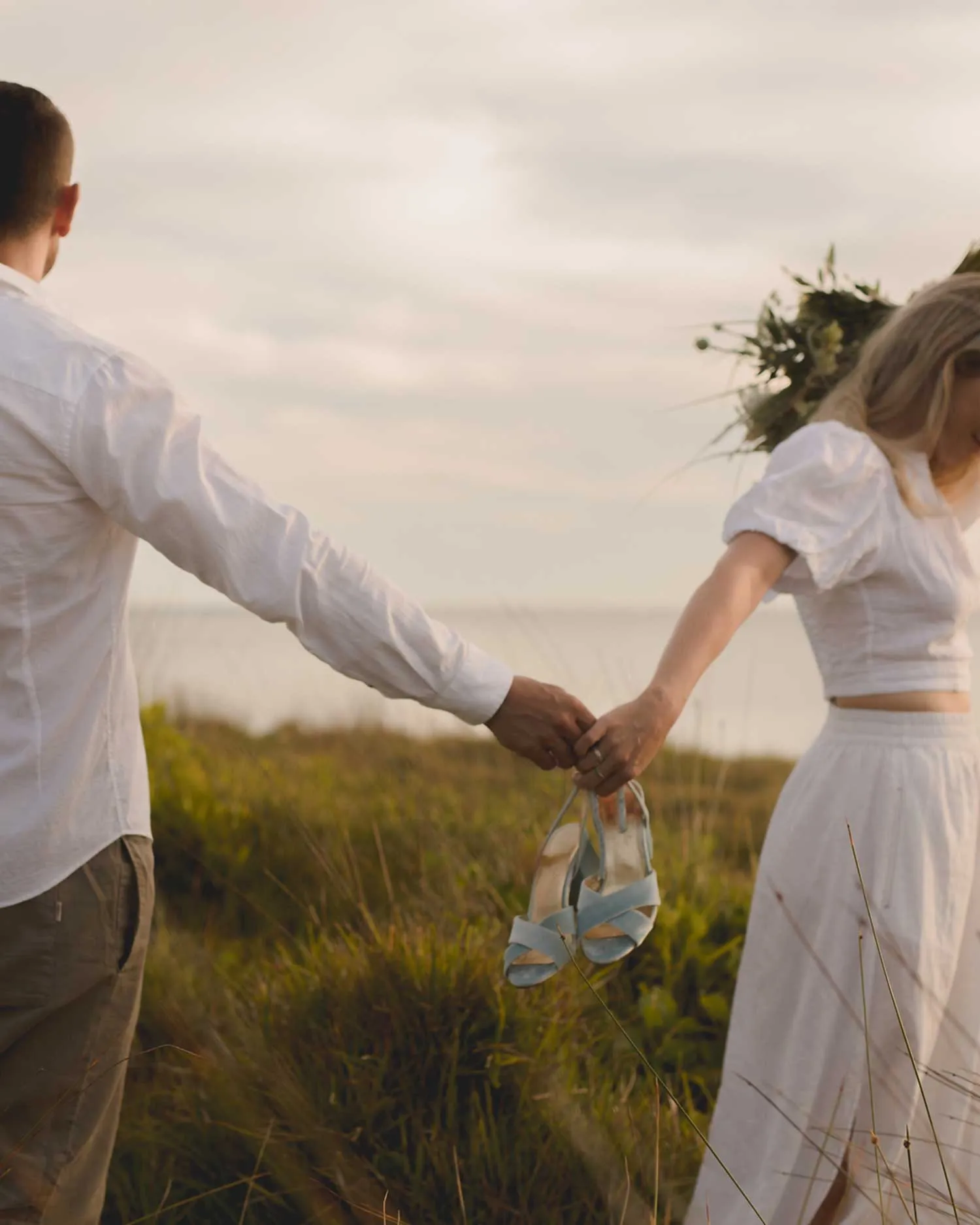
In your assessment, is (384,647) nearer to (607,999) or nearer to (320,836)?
(607,999)

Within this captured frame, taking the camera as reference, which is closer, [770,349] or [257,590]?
[257,590]

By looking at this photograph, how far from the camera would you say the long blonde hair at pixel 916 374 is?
9.07 feet

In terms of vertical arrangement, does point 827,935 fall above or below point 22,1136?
above

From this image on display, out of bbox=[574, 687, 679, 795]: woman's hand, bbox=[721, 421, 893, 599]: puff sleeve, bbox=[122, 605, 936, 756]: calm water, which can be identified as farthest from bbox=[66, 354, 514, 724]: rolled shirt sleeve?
bbox=[122, 605, 936, 756]: calm water

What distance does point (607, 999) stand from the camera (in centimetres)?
385

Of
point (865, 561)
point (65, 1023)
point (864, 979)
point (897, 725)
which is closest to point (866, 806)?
point (897, 725)

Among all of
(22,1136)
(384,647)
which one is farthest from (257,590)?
(22,1136)

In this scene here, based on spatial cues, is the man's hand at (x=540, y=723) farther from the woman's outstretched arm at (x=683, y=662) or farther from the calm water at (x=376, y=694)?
the calm water at (x=376, y=694)

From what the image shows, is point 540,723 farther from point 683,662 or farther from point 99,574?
point 99,574

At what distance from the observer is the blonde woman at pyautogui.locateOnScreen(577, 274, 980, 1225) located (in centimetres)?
262

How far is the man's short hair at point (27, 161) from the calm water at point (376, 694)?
9.80ft

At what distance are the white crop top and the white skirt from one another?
0.34 feet

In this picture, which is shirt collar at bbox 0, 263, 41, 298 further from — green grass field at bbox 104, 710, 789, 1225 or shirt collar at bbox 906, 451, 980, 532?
shirt collar at bbox 906, 451, 980, 532

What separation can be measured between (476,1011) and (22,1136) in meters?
1.19
